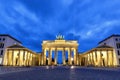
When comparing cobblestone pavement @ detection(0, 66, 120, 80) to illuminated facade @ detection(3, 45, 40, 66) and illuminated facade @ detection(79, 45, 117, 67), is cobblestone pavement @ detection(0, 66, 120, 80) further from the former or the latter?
illuminated facade @ detection(3, 45, 40, 66)

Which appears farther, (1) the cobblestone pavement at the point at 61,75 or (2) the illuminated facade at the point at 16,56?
(2) the illuminated facade at the point at 16,56

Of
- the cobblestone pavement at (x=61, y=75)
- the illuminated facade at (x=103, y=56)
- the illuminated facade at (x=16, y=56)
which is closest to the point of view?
the cobblestone pavement at (x=61, y=75)

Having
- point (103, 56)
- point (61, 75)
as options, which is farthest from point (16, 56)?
point (61, 75)

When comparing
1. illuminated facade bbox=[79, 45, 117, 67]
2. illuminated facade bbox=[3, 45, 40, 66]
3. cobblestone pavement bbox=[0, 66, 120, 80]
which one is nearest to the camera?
cobblestone pavement bbox=[0, 66, 120, 80]

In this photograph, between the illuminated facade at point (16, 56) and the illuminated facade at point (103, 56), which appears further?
the illuminated facade at point (103, 56)

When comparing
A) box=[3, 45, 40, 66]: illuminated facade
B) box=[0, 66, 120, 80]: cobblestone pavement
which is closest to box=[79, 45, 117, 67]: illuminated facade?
box=[3, 45, 40, 66]: illuminated facade

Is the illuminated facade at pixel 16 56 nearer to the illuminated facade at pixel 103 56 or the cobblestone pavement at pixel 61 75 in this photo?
the illuminated facade at pixel 103 56

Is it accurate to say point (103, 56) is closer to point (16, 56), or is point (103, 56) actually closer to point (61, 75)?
point (16, 56)

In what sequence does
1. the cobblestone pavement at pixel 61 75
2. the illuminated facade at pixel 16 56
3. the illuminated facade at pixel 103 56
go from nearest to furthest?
the cobblestone pavement at pixel 61 75, the illuminated facade at pixel 16 56, the illuminated facade at pixel 103 56

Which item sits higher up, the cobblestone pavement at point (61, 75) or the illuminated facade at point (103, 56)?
the illuminated facade at point (103, 56)

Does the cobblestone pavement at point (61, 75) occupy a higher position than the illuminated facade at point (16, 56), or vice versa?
Result: the illuminated facade at point (16, 56)

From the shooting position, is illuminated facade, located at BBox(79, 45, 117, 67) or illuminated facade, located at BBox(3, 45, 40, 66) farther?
illuminated facade, located at BBox(79, 45, 117, 67)

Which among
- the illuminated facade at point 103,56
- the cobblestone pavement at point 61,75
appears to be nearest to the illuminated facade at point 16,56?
the illuminated facade at point 103,56

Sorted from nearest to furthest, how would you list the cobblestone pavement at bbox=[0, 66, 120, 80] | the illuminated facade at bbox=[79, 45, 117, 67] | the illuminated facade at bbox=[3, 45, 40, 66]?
the cobblestone pavement at bbox=[0, 66, 120, 80] → the illuminated facade at bbox=[3, 45, 40, 66] → the illuminated facade at bbox=[79, 45, 117, 67]
